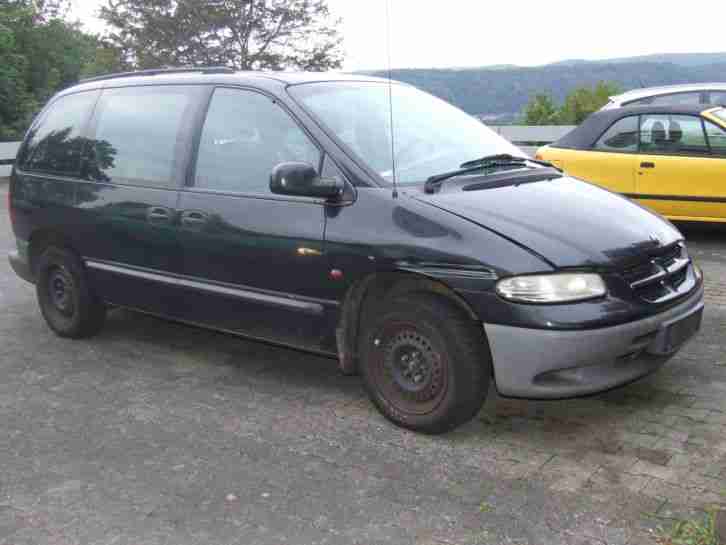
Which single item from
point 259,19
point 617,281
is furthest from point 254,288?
point 259,19

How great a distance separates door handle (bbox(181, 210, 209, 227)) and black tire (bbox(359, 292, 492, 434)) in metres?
1.22

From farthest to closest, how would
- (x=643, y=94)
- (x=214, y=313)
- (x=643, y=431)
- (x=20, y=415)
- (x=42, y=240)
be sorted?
(x=643, y=94) → (x=42, y=240) → (x=214, y=313) → (x=20, y=415) → (x=643, y=431)

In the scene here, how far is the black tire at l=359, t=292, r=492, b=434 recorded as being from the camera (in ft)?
13.0

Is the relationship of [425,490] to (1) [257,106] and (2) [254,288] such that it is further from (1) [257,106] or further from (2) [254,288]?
(1) [257,106]

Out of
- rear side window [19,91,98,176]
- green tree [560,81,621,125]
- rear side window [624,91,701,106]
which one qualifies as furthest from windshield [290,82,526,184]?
green tree [560,81,621,125]

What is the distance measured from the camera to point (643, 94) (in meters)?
9.73

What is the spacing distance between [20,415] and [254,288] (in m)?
1.44

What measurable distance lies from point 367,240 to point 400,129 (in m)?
0.94

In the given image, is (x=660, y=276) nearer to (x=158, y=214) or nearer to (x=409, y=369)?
(x=409, y=369)

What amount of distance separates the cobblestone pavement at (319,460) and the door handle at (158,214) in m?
0.96

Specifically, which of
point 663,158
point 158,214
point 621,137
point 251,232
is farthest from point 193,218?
point 621,137

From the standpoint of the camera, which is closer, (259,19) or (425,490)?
(425,490)

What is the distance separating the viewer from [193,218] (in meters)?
4.95

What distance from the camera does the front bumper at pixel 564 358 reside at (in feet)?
12.4
